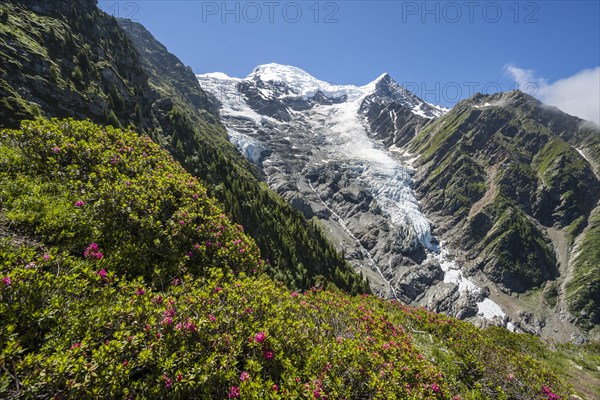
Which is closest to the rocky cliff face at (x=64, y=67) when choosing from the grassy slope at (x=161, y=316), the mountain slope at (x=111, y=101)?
the mountain slope at (x=111, y=101)

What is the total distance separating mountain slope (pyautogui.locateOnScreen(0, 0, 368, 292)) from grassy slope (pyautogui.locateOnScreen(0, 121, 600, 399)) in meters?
40.1

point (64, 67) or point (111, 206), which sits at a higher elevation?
point (64, 67)

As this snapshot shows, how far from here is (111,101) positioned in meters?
78.2

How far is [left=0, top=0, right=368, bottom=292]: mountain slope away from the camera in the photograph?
2216 inches

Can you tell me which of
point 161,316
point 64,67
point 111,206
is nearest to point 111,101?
point 64,67

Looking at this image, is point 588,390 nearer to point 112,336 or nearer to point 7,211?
point 112,336

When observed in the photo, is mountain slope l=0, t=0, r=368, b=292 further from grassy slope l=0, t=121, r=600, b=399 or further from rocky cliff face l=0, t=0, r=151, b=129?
grassy slope l=0, t=121, r=600, b=399

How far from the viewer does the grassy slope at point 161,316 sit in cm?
597

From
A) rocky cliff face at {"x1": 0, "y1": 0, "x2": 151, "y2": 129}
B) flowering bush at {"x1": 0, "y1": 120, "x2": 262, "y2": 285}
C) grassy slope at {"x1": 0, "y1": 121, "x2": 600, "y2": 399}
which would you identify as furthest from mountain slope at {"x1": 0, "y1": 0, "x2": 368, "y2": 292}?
grassy slope at {"x1": 0, "y1": 121, "x2": 600, "y2": 399}

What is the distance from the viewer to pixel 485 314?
167000 mm

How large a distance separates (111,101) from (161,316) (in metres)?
90.6

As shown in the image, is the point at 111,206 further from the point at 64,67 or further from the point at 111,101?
the point at 64,67

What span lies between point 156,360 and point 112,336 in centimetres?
131

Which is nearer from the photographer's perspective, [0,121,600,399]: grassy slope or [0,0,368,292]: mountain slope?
[0,121,600,399]: grassy slope
